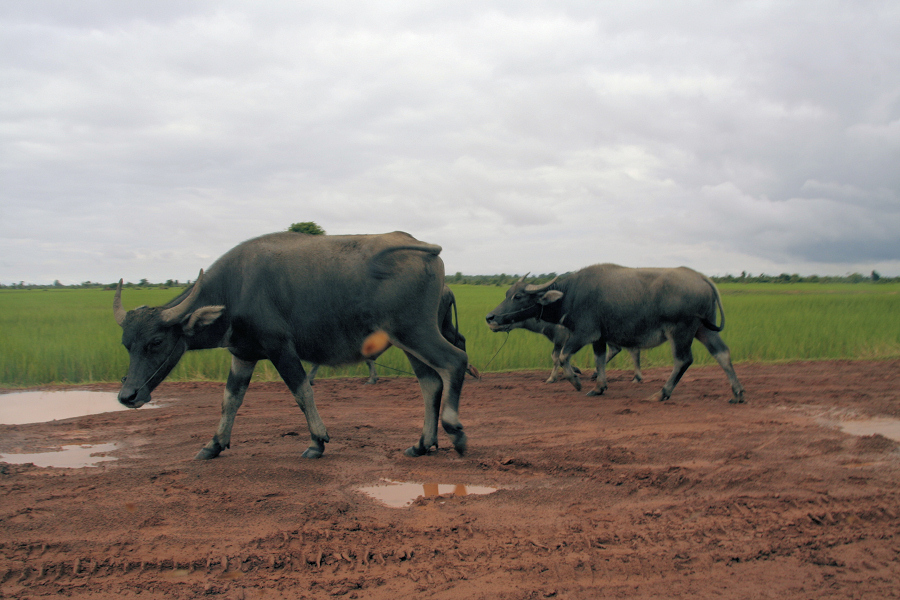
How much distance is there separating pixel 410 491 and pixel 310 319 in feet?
5.05

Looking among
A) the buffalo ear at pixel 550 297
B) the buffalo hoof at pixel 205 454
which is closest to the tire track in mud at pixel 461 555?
the buffalo hoof at pixel 205 454

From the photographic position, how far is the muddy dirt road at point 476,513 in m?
2.62

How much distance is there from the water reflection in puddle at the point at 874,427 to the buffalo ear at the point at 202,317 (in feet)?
18.0

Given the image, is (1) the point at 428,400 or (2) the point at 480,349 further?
(2) the point at 480,349

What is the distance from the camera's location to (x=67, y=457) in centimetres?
480

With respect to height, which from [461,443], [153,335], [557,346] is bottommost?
[461,443]

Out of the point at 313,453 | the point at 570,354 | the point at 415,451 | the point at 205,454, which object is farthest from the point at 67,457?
the point at 570,354

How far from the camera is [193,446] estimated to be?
5.08 metres

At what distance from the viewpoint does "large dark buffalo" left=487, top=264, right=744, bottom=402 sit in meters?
7.29

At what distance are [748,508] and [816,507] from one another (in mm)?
387

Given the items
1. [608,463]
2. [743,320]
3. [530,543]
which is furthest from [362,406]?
[743,320]

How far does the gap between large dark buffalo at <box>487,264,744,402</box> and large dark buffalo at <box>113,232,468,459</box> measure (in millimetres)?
3670

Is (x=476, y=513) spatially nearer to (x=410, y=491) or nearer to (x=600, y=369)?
(x=410, y=491)

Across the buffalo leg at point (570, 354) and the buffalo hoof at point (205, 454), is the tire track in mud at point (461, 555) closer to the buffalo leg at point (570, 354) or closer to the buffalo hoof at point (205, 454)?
the buffalo hoof at point (205, 454)
